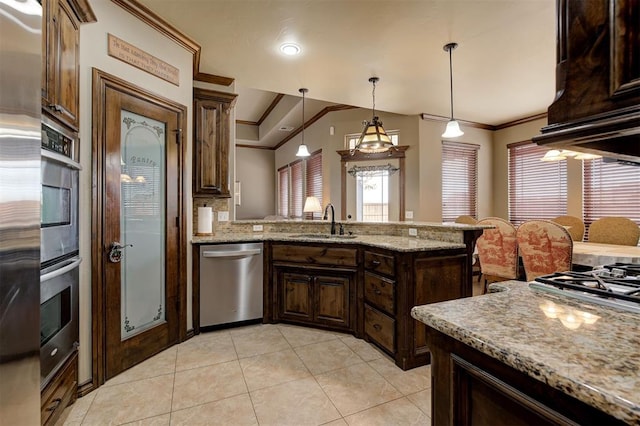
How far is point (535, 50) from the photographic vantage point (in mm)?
2990

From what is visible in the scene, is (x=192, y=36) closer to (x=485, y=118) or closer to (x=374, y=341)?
(x=374, y=341)

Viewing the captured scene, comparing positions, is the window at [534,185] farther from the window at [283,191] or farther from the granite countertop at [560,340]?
the granite countertop at [560,340]

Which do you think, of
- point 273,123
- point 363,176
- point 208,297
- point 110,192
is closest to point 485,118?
point 363,176

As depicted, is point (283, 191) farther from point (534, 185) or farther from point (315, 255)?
point (534, 185)

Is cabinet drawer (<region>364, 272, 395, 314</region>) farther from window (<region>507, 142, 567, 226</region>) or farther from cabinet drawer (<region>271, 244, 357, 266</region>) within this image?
window (<region>507, 142, 567, 226</region>)

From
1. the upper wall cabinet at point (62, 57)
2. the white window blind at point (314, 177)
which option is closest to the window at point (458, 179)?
the white window blind at point (314, 177)

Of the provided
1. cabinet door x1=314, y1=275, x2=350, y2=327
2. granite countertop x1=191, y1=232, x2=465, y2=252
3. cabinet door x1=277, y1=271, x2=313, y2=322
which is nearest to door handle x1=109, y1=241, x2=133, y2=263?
granite countertop x1=191, y1=232, x2=465, y2=252

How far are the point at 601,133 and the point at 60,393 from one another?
248 centimetres

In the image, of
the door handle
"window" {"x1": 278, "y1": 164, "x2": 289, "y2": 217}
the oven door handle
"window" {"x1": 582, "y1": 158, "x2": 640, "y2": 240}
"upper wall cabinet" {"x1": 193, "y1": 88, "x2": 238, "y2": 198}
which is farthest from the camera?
"window" {"x1": 278, "y1": 164, "x2": 289, "y2": 217}

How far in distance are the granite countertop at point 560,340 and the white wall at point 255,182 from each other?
7.60 m

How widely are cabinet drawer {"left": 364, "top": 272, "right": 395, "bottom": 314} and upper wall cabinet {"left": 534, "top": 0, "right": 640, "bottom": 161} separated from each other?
72.2 inches

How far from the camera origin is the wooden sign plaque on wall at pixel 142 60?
2143 mm

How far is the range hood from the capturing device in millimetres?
585

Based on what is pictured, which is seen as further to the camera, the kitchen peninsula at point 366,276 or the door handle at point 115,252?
the kitchen peninsula at point 366,276
